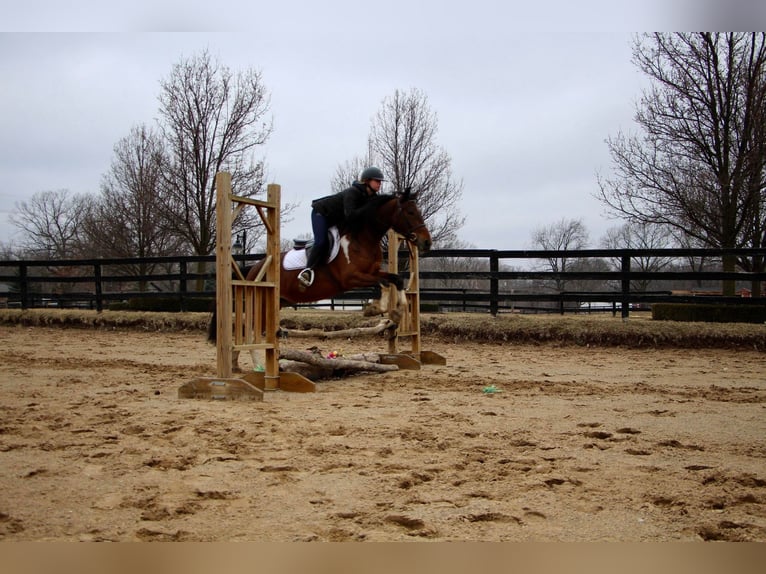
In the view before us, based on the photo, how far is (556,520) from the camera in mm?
2695

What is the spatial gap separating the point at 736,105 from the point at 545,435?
14.2m

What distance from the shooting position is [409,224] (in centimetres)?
732

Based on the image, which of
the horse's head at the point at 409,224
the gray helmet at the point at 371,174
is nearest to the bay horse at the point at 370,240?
the horse's head at the point at 409,224

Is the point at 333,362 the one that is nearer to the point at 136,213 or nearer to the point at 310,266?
the point at 310,266

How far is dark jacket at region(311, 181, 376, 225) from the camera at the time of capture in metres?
7.21

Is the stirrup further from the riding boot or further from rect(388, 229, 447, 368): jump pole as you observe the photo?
rect(388, 229, 447, 368): jump pole

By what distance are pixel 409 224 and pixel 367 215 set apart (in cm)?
52

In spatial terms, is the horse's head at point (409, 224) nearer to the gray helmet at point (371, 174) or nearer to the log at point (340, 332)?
the gray helmet at point (371, 174)

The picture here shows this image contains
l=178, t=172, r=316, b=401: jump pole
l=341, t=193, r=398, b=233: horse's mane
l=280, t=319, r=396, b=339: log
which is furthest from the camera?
l=341, t=193, r=398, b=233: horse's mane

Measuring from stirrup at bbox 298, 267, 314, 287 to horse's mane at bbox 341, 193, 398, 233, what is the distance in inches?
26.0

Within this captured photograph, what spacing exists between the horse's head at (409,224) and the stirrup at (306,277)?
3.87 feet

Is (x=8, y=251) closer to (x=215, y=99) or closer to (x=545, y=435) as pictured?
(x=215, y=99)

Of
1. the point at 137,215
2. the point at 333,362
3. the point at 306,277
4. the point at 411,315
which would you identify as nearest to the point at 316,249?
the point at 306,277

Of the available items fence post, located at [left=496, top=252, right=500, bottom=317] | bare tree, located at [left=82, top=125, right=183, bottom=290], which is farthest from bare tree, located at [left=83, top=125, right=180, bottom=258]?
fence post, located at [left=496, top=252, right=500, bottom=317]
